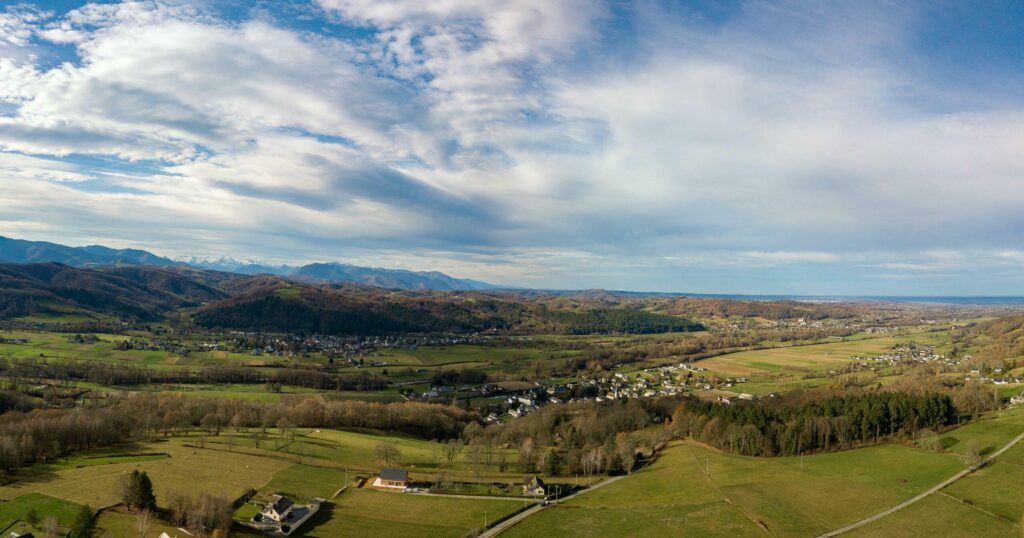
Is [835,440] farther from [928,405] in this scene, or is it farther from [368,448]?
[368,448]

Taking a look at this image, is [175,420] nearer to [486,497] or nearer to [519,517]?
[486,497]

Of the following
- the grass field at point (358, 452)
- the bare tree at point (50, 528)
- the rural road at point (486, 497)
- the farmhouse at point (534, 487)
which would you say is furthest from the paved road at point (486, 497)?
the bare tree at point (50, 528)

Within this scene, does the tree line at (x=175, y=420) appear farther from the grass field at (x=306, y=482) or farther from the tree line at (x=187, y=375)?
the tree line at (x=187, y=375)

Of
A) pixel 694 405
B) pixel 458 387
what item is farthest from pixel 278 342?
pixel 694 405

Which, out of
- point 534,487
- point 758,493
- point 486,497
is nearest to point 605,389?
point 534,487

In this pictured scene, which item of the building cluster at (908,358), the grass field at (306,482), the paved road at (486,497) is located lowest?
the paved road at (486,497)

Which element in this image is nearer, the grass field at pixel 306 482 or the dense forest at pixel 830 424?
the grass field at pixel 306 482

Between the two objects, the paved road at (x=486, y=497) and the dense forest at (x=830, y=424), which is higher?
the dense forest at (x=830, y=424)
